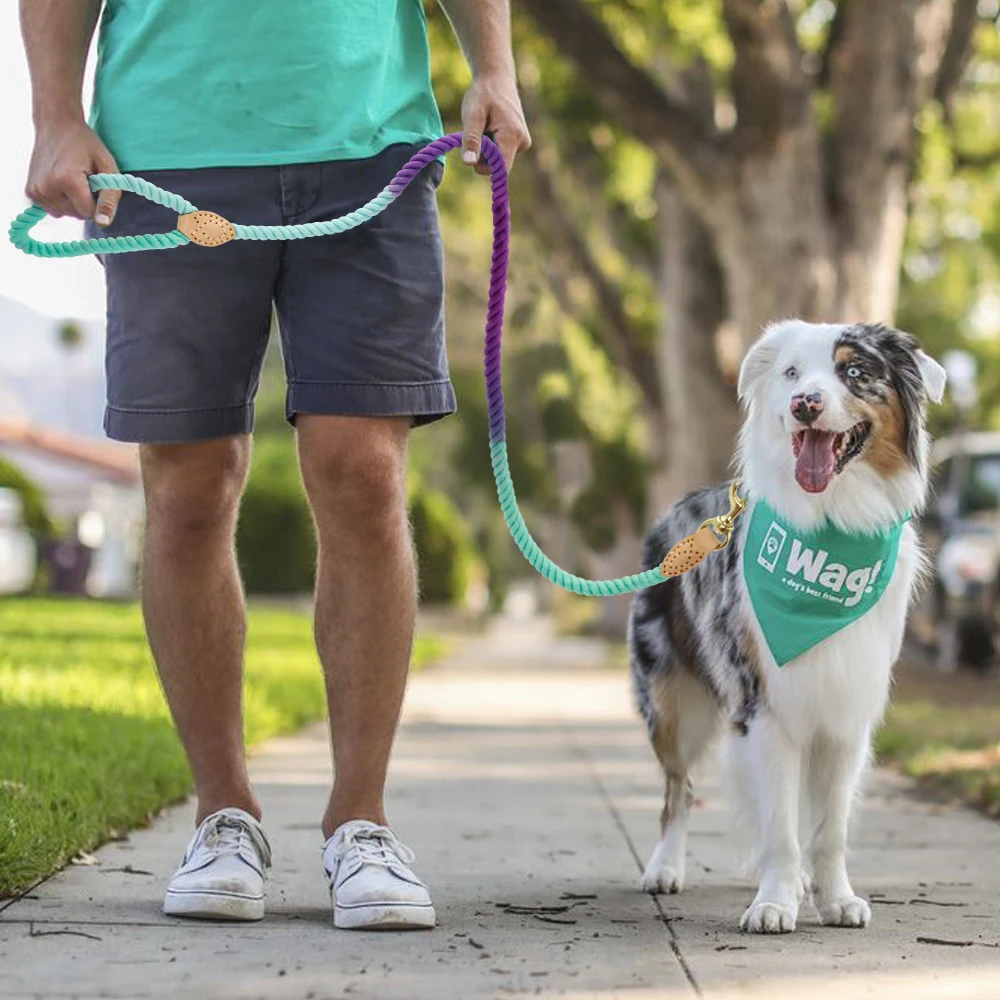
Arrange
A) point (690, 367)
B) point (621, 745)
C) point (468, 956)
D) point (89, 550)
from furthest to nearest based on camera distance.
Answer: point (89, 550) < point (690, 367) < point (621, 745) < point (468, 956)

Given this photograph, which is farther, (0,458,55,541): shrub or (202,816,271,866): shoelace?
(0,458,55,541): shrub

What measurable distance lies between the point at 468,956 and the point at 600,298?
1460cm

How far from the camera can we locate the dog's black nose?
396 cm

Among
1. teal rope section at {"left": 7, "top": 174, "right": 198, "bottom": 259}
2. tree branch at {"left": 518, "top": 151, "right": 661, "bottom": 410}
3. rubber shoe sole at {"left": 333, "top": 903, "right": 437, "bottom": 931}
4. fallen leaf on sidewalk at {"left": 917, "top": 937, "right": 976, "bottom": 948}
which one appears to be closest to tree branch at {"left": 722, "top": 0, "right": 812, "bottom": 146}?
tree branch at {"left": 518, "top": 151, "right": 661, "bottom": 410}

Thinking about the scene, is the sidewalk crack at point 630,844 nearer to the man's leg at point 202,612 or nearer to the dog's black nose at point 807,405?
the man's leg at point 202,612

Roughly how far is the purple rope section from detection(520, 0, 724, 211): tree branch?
7.27m

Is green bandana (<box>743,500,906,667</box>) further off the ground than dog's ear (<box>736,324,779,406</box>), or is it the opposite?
dog's ear (<box>736,324,779,406</box>)

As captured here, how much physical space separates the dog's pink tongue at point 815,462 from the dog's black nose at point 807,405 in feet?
0.30

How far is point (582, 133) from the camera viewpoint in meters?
17.6

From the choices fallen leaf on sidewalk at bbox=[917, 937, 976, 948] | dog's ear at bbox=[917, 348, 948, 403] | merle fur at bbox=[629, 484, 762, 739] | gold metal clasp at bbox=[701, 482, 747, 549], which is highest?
dog's ear at bbox=[917, 348, 948, 403]

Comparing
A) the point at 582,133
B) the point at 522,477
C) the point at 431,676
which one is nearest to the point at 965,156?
the point at 582,133

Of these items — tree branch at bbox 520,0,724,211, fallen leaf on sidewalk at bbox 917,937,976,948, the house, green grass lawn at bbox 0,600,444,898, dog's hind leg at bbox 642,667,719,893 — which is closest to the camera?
fallen leaf on sidewalk at bbox 917,937,976,948

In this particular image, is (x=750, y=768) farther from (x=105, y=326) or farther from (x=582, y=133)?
(x=582, y=133)

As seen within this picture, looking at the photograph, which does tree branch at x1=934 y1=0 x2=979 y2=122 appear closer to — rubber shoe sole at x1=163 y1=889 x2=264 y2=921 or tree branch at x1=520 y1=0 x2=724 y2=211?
tree branch at x1=520 y1=0 x2=724 y2=211
